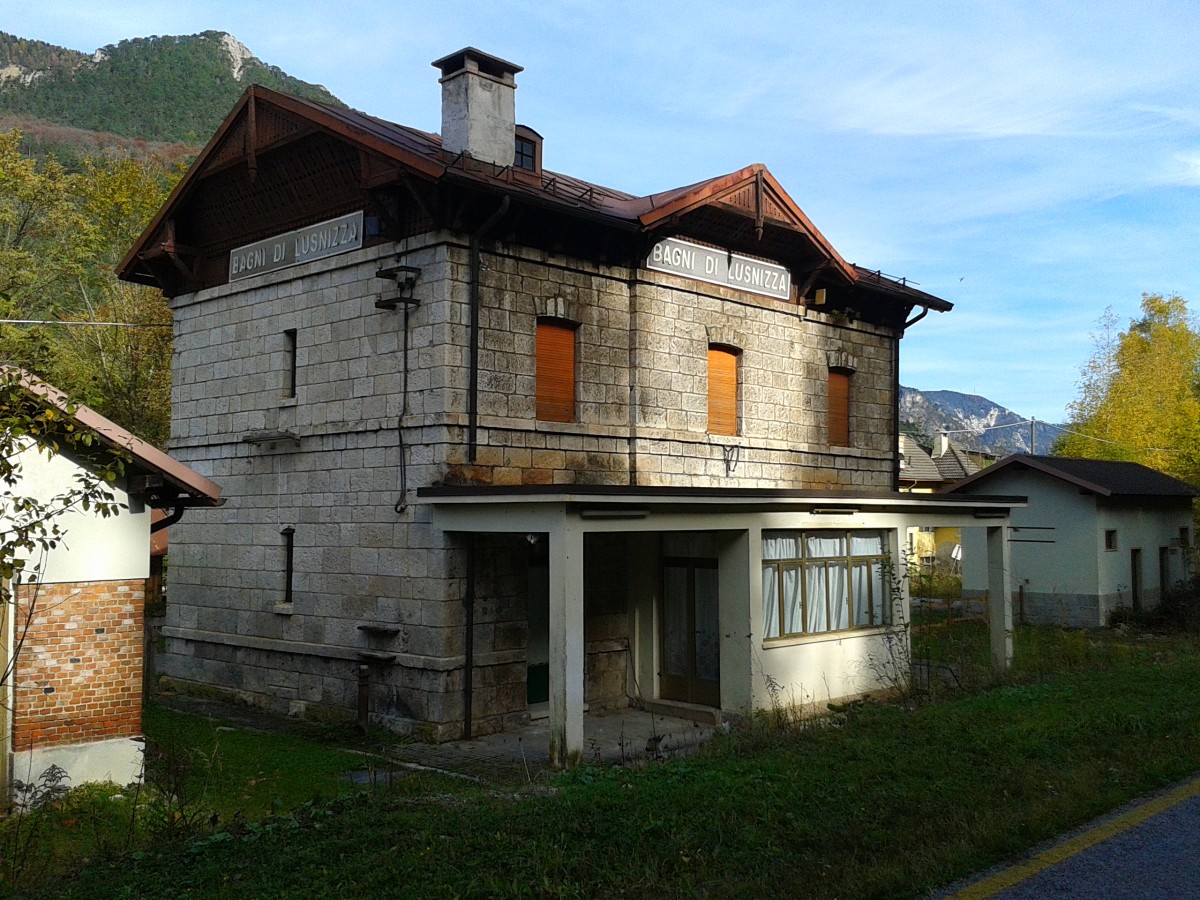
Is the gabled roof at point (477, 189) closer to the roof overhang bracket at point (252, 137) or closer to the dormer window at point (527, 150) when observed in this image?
the roof overhang bracket at point (252, 137)

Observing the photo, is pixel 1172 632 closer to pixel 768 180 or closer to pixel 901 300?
pixel 901 300

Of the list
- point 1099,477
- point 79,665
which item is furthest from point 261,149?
point 1099,477

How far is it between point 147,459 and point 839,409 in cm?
1346

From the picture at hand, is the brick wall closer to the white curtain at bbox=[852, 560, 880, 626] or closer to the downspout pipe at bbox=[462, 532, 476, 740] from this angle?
the downspout pipe at bbox=[462, 532, 476, 740]

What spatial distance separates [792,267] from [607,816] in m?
12.9

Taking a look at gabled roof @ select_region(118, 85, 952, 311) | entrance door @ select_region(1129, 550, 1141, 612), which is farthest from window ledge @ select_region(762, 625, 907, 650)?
entrance door @ select_region(1129, 550, 1141, 612)

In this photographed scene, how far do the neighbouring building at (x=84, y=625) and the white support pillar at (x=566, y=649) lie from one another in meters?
3.66

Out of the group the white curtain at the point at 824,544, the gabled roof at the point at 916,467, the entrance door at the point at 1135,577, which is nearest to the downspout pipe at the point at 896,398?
the white curtain at the point at 824,544

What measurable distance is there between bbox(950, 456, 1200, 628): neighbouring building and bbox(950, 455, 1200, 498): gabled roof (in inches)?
1.4

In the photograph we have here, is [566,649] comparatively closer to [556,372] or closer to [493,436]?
[493,436]

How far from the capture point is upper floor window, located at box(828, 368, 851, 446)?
64.6ft

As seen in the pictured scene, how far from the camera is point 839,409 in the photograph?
19859 millimetres

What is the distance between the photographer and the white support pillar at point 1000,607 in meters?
17.5

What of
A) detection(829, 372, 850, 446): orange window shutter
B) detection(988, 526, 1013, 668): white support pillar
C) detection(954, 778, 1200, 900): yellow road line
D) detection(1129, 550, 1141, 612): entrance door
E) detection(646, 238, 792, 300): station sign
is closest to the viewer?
detection(954, 778, 1200, 900): yellow road line
